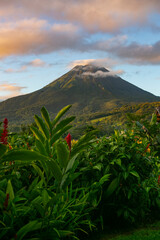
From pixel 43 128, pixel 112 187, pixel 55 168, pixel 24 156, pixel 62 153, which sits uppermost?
pixel 43 128

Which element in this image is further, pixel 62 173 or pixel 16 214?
pixel 62 173

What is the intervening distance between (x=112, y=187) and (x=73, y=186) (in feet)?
1.69

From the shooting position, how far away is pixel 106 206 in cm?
317

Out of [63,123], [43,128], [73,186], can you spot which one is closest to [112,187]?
[73,186]

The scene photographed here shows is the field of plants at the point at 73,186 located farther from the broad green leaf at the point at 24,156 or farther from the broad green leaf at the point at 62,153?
the broad green leaf at the point at 24,156

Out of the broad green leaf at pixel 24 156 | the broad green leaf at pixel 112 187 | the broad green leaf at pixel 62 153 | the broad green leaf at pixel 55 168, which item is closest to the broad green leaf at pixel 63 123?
the broad green leaf at pixel 62 153

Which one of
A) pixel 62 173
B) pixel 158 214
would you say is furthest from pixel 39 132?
pixel 158 214

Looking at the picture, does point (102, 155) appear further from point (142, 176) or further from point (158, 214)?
point (158, 214)

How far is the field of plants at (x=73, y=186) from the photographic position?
2281 mm

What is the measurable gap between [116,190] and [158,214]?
1050 millimetres

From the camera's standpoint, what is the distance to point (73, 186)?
3109 mm

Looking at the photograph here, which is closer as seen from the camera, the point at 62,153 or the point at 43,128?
the point at 62,153

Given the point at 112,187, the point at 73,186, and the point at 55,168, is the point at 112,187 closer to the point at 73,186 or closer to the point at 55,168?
the point at 73,186

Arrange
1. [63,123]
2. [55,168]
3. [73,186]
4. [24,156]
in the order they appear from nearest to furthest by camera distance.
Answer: [24,156] < [55,168] < [63,123] < [73,186]
